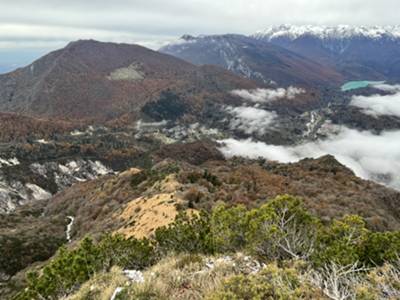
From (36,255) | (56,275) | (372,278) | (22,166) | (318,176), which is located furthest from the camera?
(22,166)

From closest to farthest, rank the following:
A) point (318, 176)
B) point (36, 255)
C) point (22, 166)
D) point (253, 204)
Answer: point (253, 204) < point (36, 255) < point (318, 176) < point (22, 166)

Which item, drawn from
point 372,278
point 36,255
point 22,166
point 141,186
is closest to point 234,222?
point 372,278

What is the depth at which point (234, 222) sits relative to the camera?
88.2 feet

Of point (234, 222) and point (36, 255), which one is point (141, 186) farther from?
point (234, 222)

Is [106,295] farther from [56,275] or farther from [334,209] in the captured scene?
[334,209]

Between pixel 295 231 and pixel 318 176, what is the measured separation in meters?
117

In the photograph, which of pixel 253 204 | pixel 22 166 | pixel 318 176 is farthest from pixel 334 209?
pixel 22 166

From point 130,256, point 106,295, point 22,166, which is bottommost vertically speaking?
point 22,166

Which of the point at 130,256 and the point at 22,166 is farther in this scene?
the point at 22,166

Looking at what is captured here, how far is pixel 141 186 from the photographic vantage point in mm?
103062

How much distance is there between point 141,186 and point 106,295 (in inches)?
3372

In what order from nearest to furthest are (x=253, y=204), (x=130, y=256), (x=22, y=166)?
(x=130, y=256)
(x=253, y=204)
(x=22, y=166)

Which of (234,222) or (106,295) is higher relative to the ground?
(106,295)

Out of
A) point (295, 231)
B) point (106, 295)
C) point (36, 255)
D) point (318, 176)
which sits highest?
point (106, 295)
